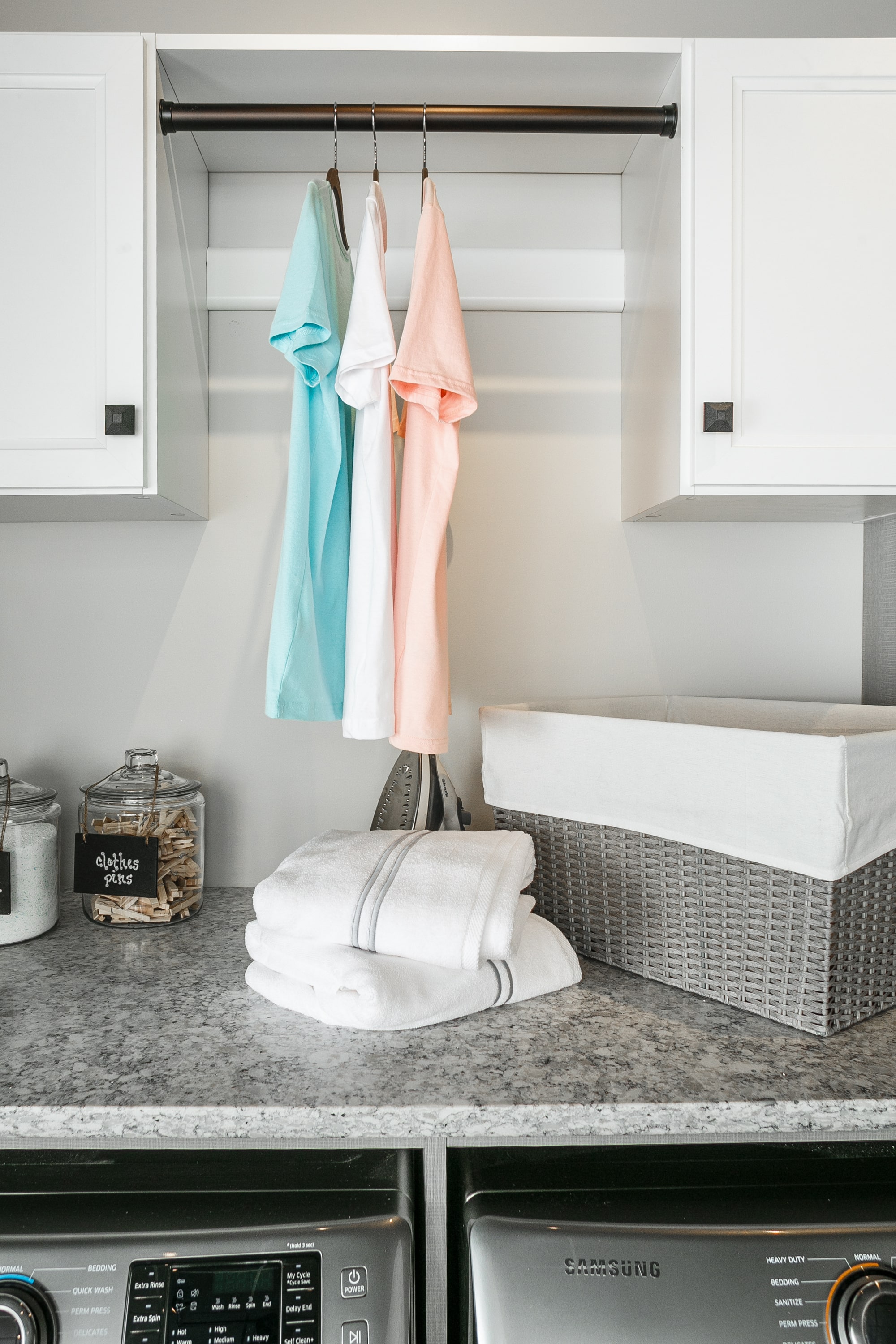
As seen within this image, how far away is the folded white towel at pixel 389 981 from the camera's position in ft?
2.50

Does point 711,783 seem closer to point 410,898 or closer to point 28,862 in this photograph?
point 410,898

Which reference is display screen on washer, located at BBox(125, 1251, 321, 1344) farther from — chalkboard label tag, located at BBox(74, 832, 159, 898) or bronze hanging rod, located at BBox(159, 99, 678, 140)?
bronze hanging rod, located at BBox(159, 99, 678, 140)

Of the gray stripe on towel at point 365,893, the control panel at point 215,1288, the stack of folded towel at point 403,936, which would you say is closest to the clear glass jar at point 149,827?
the stack of folded towel at point 403,936

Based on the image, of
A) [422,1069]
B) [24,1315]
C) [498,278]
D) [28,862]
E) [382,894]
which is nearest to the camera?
[24,1315]

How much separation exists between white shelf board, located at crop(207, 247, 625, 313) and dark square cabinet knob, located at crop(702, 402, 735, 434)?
386 mm

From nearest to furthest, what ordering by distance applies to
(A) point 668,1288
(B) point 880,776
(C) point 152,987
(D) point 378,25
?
1. (A) point 668,1288
2. (B) point 880,776
3. (C) point 152,987
4. (D) point 378,25

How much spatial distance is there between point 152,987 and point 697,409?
902 millimetres

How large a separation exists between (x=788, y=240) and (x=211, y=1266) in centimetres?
118

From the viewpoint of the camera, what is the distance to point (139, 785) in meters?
→ 1.08

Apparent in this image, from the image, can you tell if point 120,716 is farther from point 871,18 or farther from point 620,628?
point 871,18

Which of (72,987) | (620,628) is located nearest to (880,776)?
(620,628)

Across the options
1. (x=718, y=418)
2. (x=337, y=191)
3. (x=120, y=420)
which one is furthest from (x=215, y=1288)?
(x=337, y=191)

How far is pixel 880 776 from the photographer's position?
2.47ft

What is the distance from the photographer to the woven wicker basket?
2.54ft
